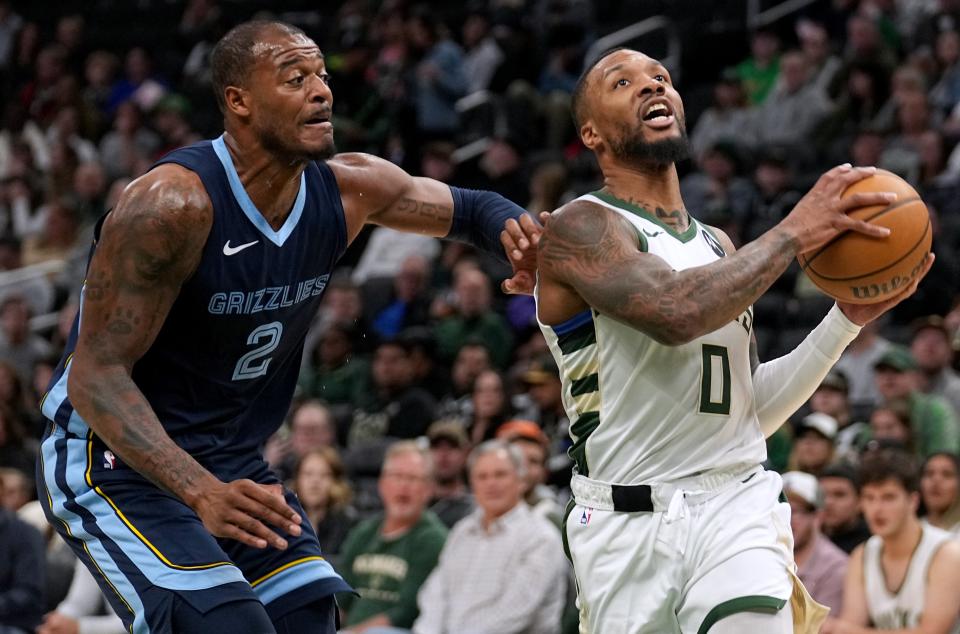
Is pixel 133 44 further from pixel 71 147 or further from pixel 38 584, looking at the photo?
pixel 38 584

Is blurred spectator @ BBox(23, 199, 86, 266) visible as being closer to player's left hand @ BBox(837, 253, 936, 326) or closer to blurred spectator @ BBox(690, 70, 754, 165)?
blurred spectator @ BBox(690, 70, 754, 165)

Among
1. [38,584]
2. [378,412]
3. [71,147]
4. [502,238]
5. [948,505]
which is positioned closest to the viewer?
[502,238]

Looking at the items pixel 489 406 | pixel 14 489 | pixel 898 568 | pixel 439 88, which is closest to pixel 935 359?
pixel 898 568

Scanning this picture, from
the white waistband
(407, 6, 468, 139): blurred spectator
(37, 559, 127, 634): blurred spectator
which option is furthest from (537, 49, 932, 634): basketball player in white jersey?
(407, 6, 468, 139): blurred spectator

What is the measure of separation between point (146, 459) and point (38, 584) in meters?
5.14

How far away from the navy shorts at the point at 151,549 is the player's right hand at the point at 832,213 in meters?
1.71

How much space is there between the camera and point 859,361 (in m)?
10.1

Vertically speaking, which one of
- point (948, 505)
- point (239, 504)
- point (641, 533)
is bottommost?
point (948, 505)

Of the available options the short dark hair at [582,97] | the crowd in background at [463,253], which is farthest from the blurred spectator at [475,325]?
the short dark hair at [582,97]

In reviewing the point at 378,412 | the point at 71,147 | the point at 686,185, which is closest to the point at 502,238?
the point at 378,412

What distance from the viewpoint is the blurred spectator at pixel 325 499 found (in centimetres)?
941

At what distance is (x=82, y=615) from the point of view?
8.95m

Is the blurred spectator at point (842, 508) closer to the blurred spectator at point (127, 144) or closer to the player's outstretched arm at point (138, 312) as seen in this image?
the player's outstretched arm at point (138, 312)

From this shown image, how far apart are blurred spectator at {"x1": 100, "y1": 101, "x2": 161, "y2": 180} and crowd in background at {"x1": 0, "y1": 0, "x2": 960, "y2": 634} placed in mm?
35
